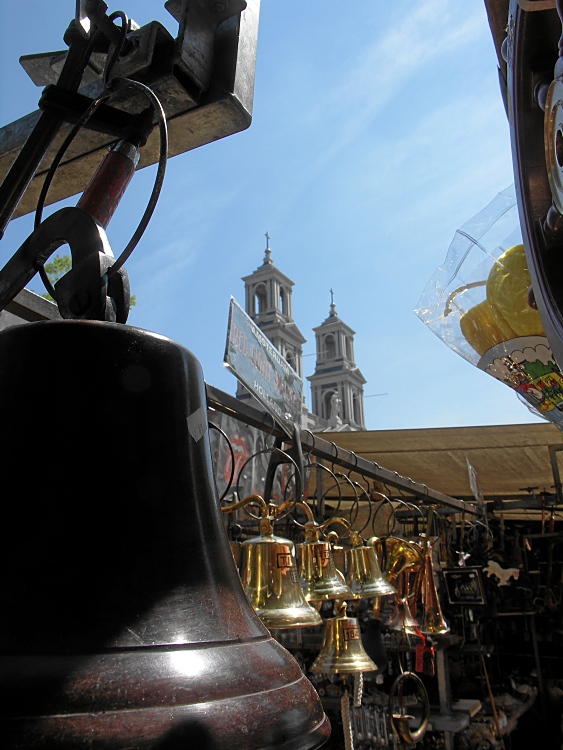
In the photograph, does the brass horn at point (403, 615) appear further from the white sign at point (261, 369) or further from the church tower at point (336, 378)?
the church tower at point (336, 378)

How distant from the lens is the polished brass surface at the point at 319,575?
2.57m

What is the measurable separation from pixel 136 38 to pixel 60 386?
0.68 meters

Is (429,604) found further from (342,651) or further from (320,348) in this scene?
(320,348)

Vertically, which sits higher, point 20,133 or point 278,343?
point 278,343

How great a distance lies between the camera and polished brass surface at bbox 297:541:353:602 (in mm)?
2574

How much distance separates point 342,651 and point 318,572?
69 cm

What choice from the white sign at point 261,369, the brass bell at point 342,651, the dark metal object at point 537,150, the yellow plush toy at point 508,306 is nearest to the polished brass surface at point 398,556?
the brass bell at point 342,651

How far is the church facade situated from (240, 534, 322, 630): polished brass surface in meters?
30.6

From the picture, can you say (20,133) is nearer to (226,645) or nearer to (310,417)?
(226,645)

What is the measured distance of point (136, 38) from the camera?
0.98 meters

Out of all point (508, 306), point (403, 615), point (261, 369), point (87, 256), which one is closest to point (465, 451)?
point (403, 615)

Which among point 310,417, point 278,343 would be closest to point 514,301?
point 310,417

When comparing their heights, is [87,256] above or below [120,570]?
above

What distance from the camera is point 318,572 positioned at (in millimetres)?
2652
